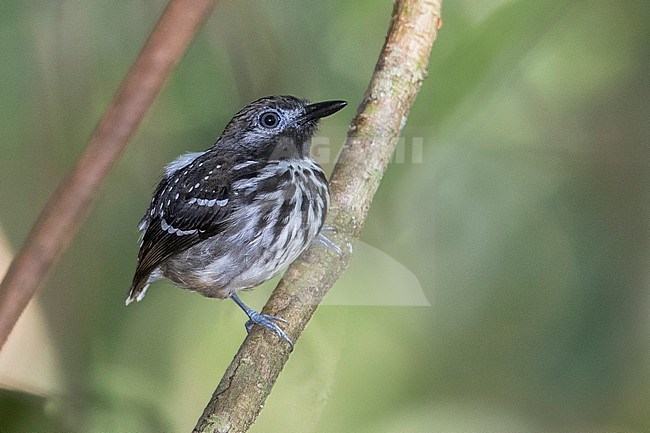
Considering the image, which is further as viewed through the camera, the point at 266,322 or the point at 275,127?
the point at 275,127

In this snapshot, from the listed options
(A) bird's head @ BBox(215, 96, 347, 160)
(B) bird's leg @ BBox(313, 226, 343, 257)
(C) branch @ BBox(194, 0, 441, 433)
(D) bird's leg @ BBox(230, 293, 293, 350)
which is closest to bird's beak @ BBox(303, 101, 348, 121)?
(A) bird's head @ BBox(215, 96, 347, 160)

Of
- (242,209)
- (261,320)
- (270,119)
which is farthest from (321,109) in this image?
(261,320)

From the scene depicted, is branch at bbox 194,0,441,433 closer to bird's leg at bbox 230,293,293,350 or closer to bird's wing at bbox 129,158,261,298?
bird's leg at bbox 230,293,293,350

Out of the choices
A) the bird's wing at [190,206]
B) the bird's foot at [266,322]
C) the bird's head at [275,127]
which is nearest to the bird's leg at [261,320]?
the bird's foot at [266,322]

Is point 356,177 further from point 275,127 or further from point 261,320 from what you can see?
point 261,320

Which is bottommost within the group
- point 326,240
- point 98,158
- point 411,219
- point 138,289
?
point 138,289

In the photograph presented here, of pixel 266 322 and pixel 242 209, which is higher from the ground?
pixel 242 209

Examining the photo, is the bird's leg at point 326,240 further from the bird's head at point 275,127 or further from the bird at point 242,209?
the bird's head at point 275,127
